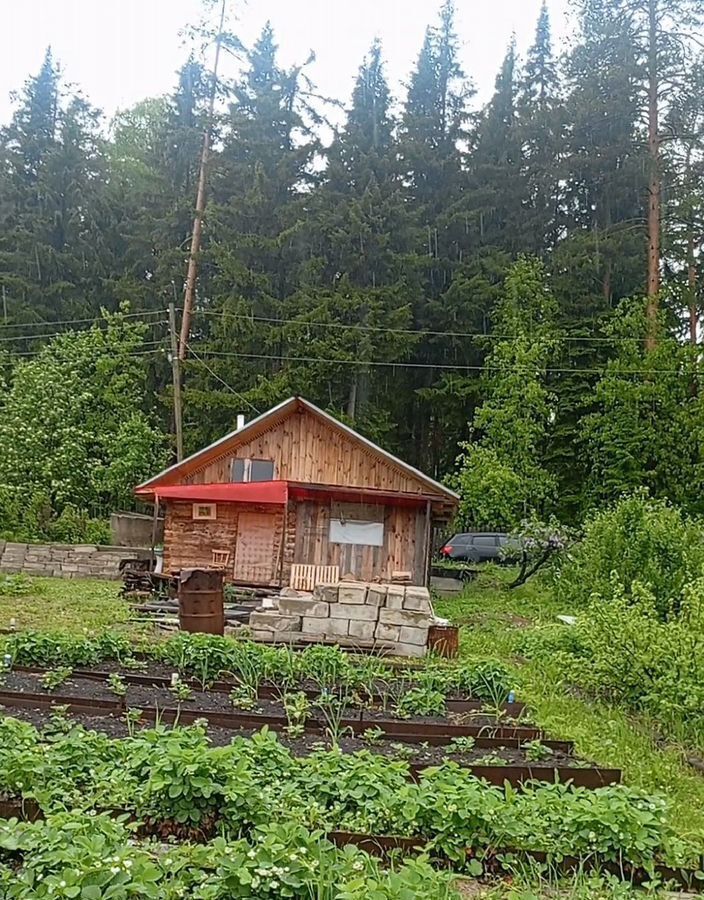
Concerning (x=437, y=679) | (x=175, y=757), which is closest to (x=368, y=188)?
(x=437, y=679)

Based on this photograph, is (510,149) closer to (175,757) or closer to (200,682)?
(200,682)

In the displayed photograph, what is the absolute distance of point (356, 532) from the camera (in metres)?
17.1

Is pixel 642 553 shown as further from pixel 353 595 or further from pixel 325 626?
pixel 325 626

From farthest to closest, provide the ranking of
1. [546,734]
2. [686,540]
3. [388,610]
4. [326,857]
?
[686,540]
[388,610]
[546,734]
[326,857]

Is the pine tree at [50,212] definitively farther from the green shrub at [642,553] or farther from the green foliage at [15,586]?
the green shrub at [642,553]

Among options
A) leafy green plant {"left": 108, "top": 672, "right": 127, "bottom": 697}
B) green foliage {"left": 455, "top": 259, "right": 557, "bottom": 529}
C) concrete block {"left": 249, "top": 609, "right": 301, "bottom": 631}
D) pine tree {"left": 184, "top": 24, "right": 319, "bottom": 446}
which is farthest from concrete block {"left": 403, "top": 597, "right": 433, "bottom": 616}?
pine tree {"left": 184, "top": 24, "right": 319, "bottom": 446}

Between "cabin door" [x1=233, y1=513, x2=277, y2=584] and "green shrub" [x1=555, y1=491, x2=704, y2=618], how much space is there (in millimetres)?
6216

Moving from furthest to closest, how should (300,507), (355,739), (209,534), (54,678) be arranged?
(209,534) → (300,507) → (54,678) → (355,739)

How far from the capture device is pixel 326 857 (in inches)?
127

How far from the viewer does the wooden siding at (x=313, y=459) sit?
17.5 metres

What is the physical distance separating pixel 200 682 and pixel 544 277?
23.3 meters

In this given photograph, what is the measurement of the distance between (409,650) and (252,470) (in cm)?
870

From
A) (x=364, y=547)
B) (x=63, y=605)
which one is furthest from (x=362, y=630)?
(x=364, y=547)

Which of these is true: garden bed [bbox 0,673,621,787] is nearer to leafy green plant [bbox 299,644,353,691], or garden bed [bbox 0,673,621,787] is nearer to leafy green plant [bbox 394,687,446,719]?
leafy green plant [bbox 394,687,446,719]
